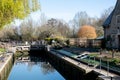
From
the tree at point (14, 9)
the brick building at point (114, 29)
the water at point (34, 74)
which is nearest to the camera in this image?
the tree at point (14, 9)

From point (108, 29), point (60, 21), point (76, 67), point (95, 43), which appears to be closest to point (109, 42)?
point (108, 29)

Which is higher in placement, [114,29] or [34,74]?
[114,29]

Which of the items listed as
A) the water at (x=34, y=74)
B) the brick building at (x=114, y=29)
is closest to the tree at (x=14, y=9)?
the water at (x=34, y=74)

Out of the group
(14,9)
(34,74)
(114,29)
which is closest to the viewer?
(14,9)

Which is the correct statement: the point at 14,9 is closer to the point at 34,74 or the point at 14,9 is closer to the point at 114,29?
the point at 34,74

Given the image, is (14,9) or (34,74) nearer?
(14,9)

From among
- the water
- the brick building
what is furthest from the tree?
the brick building

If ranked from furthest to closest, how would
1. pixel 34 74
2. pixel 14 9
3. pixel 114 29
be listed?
pixel 114 29, pixel 34 74, pixel 14 9

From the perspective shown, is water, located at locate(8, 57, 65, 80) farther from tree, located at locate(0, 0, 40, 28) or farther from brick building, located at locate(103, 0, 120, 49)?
brick building, located at locate(103, 0, 120, 49)

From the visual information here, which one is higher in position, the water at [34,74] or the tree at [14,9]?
the tree at [14,9]

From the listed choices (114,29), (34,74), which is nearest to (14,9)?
(34,74)

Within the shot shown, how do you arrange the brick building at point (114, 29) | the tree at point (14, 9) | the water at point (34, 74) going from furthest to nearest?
the brick building at point (114, 29)
the water at point (34, 74)
the tree at point (14, 9)

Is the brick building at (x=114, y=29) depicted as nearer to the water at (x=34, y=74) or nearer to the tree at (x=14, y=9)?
the water at (x=34, y=74)

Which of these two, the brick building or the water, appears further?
the brick building
